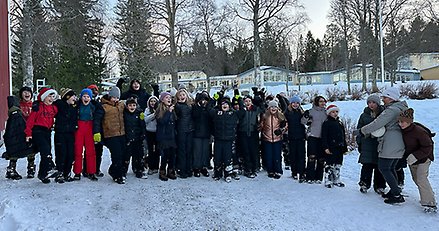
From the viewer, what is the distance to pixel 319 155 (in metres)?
6.56

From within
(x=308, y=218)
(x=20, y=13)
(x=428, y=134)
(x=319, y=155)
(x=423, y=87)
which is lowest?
(x=308, y=218)

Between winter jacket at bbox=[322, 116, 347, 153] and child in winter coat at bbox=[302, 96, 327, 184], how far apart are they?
7.6 inches

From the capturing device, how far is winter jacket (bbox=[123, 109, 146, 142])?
21.9 feet

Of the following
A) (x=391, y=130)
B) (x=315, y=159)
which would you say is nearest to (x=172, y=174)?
(x=315, y=159)

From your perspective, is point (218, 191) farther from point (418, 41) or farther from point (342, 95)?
point (418, 41)

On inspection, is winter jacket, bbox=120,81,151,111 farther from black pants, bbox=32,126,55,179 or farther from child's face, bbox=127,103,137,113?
black pants, bbox=32,126,55,179

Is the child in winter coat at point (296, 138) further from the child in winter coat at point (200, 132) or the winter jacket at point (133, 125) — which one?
the winter jacket at point (133, 125)

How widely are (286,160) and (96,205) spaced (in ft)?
14.7

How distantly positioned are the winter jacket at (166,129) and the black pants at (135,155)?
45 centimetres

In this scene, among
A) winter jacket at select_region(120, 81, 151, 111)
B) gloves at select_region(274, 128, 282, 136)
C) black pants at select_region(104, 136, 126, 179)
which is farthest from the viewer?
winter jacket at select_region(120, 81, 151, 111)

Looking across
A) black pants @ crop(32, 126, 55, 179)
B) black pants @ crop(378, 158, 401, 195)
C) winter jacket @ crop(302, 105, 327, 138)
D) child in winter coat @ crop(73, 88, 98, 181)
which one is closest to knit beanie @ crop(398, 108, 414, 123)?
black pants @ crop(378, 158, 401, 195)

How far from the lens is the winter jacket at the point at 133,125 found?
666 cm

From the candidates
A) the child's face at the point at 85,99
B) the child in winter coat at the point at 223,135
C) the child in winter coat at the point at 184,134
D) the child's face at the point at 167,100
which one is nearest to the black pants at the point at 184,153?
the child in winter coat at the point at 184,134

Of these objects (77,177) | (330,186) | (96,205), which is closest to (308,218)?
(330,186)
